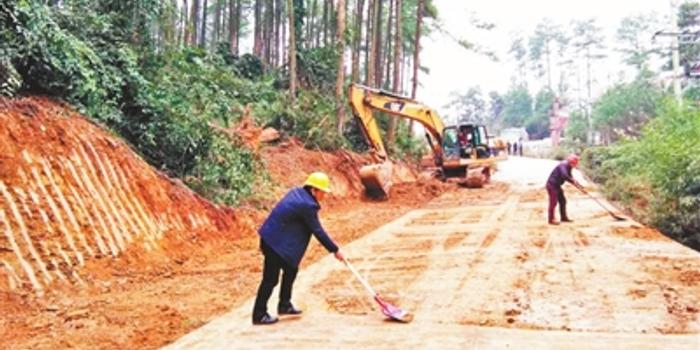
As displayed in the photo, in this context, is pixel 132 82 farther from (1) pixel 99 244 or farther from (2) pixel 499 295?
(2) pixel 499 295

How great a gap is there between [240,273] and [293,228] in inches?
114

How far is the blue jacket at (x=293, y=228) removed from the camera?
5578mm

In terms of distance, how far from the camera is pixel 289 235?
5637mm

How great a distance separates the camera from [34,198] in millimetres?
7242

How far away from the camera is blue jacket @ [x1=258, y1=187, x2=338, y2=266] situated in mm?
5578

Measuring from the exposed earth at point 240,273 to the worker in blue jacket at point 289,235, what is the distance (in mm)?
345

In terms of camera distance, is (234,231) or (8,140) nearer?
(8,140)

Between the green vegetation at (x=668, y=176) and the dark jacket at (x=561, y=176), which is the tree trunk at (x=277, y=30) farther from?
the dark jacket at (x=561, y=176)

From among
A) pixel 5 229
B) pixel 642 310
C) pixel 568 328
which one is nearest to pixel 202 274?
pixel 5 229

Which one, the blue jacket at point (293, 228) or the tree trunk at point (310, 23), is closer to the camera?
the blue jacket at point (293, 228)

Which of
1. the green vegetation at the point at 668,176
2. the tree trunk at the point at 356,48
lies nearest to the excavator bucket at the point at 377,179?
the green vegetation at the point at 668,176

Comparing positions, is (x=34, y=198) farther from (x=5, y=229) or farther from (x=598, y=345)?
(x=598, y=345)

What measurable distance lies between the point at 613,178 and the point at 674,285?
1441 cm

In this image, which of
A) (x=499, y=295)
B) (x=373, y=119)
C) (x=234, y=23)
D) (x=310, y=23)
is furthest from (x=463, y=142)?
(x=310, y=23)
